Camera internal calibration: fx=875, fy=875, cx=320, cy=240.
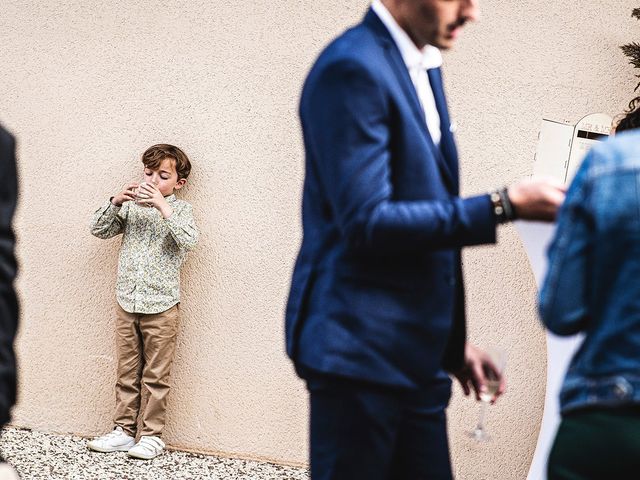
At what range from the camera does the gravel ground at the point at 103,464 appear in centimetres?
375

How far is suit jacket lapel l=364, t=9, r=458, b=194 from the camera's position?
4.55 feet

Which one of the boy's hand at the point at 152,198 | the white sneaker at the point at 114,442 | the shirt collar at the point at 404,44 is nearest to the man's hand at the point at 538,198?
the shirt collar at the point at 404,44

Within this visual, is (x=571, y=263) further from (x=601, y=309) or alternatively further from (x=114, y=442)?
(x=114, y=442)

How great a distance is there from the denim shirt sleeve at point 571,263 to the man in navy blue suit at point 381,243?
0.20 meters

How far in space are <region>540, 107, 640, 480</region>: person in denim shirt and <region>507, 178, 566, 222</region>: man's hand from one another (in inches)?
7.0

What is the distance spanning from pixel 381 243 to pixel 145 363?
3053 millimetres

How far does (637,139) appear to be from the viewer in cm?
105

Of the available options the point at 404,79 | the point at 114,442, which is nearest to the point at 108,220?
the point at 114,442

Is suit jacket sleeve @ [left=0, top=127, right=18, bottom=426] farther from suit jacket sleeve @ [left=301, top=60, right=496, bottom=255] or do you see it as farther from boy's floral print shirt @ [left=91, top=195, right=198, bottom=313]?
boy's floral print shirt @ [left=91, top=195, right=198, bottom=313]

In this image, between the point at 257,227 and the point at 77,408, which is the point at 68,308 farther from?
the point at 257,227

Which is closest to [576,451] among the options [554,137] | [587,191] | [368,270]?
[587,191]

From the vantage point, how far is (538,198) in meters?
1.27

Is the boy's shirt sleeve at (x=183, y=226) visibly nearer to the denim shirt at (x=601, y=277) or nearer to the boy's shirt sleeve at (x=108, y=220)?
the boy's shirt sleeve at (x=108, y=220)

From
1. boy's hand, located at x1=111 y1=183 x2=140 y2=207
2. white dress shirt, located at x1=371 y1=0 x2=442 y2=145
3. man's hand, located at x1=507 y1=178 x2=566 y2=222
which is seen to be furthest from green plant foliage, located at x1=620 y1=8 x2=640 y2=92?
man's hand, located at x1=507 y1=178 x2=566 y2=222
